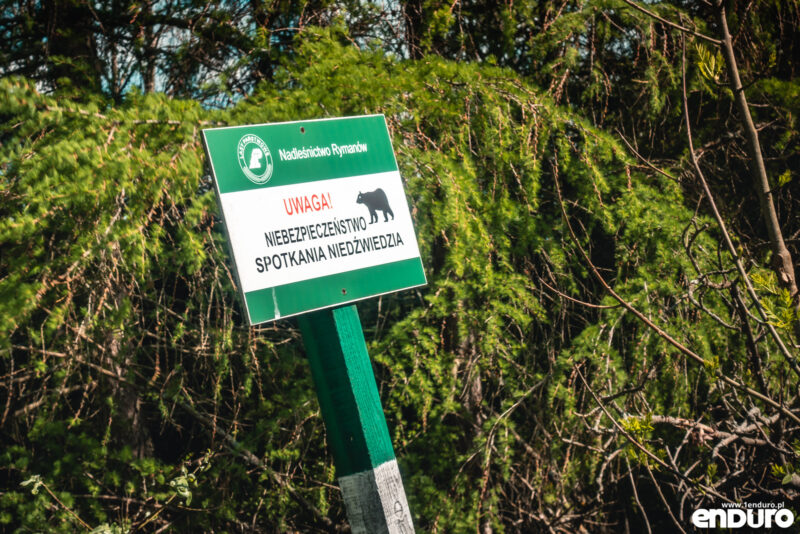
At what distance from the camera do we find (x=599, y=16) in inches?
172

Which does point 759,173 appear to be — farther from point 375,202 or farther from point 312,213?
point 312,213

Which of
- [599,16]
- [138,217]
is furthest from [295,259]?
[599,16]

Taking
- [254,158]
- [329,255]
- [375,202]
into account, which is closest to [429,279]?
[375,202]

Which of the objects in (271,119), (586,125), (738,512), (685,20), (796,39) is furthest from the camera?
(796,39)

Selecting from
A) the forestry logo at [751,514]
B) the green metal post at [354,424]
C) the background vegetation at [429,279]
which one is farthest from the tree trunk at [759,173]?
the green metal post at [354,424]

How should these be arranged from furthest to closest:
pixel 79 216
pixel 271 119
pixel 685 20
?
1. pixel 685 20
2. pixel 271 119
3. pixel 79 216

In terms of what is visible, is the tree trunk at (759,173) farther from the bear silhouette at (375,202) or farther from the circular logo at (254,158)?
the circular logo at (254,158)

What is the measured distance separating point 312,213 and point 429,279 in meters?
1.46

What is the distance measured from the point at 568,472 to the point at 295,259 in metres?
2.16

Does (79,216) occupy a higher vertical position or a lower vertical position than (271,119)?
lower

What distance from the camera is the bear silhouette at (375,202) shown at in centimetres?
229

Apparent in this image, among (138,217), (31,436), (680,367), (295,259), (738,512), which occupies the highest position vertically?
(138,217)

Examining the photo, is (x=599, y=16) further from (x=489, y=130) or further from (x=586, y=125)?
(x=489, y=130)

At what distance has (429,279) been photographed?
140 inches
